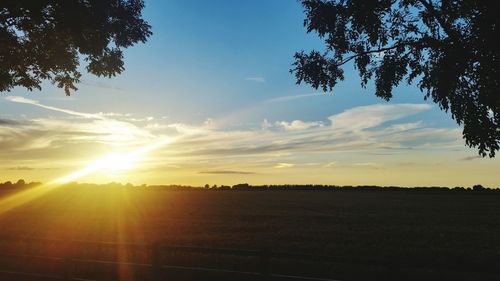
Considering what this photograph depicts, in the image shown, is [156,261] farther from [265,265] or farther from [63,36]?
[63,36]

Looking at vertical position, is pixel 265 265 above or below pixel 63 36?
below

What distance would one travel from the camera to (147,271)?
15570mm

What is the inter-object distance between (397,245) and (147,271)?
13633mm

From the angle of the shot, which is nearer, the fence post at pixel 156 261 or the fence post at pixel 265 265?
the fence post at pixel 265 265

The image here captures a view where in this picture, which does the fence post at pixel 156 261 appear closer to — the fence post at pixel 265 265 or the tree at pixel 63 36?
the fence post at pixel 265 265

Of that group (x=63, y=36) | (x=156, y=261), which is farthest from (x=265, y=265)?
(x=63, y=36)

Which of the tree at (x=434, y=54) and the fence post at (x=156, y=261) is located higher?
the tree at (x=434, y=54)

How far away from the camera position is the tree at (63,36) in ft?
51.2

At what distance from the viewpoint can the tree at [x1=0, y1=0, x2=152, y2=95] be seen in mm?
15609

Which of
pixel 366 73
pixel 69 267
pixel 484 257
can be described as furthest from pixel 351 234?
pixel 69 267

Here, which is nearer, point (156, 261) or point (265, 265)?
point (265, 265)

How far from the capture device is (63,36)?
1722 centimetres

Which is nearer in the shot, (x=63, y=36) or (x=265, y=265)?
(x=265, y=265)

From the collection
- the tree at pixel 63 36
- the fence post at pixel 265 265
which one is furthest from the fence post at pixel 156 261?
the tree at pixel 63 36
